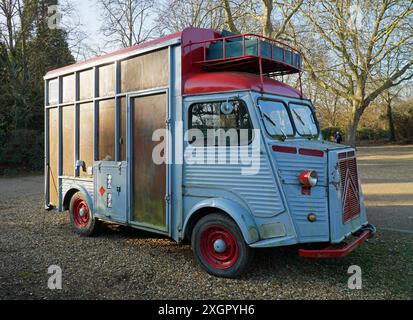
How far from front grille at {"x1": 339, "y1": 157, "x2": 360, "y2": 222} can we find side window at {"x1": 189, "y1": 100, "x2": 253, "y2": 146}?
4.30 ft

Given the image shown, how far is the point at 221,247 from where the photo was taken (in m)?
5.14

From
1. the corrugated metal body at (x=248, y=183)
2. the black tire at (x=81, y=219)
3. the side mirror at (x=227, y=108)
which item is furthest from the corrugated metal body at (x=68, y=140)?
the side mirror at (x=227, y=108)

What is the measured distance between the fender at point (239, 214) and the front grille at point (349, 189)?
120cm

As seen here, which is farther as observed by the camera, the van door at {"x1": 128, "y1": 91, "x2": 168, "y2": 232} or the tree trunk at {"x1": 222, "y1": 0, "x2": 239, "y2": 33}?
the tree trunk at {"x1": 222, "y1": 0, "x2": 239, "y2": 33}

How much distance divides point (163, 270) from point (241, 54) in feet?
10.1

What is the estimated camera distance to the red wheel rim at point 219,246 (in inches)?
202

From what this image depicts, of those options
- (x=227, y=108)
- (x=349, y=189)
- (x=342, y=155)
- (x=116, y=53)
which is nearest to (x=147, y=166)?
(x=227, y=108)

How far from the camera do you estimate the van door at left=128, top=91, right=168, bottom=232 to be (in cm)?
580

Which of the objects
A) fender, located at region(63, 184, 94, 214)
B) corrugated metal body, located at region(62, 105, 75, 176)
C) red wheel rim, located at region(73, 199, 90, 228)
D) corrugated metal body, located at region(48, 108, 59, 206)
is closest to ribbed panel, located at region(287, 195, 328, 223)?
fender, located at region(63, 184, 94, 214)

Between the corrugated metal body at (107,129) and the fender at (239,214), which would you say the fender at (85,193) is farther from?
the fender at (239,214)

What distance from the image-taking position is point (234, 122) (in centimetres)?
513

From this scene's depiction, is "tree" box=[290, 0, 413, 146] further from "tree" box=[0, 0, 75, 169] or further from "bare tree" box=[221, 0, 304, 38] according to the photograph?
"tree" box=[0, 0, 75, 169]

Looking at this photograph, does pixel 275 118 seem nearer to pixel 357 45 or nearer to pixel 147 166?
pixel 147 166
